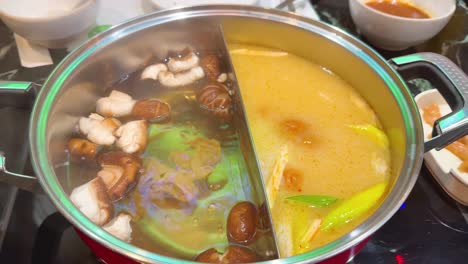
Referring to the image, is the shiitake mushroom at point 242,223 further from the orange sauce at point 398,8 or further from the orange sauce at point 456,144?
the orange sauce at point 398,8

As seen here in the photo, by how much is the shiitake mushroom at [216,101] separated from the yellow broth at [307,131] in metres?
0.10

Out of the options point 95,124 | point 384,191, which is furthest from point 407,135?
point 95,124

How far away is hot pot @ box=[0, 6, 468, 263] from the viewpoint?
1.25 metres

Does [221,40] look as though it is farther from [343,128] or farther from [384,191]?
[384,191]

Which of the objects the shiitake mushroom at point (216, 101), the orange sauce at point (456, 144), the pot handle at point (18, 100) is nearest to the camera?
the pot handle at point (18, 100)

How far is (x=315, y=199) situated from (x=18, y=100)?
3.89ft

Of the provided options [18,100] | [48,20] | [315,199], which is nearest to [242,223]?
[315,199]

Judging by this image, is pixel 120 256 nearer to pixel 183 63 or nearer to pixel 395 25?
pixel 183 63

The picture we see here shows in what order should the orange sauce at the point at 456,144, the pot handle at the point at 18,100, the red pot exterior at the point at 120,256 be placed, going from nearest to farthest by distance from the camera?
the red pot exterior at the point at 120,256 → the pot handle at the point at 18,100 → the orange sauce at the point at 456,144

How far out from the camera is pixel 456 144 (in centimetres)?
201

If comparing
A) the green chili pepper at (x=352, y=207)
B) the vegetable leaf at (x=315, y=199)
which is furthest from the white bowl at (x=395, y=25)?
the vegetable leaf at (x=315, y=199)

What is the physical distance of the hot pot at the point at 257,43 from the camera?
1246mm

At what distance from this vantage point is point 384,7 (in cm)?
257

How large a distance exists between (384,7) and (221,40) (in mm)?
1150
